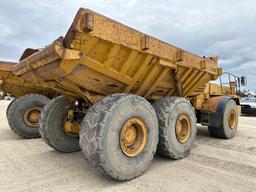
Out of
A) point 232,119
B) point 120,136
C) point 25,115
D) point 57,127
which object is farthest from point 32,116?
point 232,119

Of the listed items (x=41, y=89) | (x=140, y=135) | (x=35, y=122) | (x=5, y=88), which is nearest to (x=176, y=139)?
(x=140, y=135)

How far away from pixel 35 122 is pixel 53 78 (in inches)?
142

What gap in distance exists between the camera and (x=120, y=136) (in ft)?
10.4

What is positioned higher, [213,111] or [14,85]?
[14,85]

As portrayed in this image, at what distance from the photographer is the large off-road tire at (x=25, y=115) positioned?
6263mm

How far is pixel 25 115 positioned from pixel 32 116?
0.21 meters

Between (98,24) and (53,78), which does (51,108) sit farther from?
(98,24)

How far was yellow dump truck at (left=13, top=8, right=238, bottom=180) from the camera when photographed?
2.93 meters

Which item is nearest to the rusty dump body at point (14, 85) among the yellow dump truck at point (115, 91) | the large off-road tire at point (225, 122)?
the yellow dump truck at point (115, 91)

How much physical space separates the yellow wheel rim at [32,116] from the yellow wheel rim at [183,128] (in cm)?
414

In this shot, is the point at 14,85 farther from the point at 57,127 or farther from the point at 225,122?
the point at 225,122

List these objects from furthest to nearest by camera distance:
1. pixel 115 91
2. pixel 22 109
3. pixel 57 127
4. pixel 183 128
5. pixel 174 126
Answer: pixel 22 109
pixel 183 128
pixel 57 127
pixel 174 126
pixel 115 91

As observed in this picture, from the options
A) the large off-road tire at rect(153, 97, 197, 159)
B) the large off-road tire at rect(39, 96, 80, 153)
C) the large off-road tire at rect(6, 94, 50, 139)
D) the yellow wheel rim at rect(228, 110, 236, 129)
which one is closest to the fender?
the yellow wheel rim at rect(228, 110, 236, 129)

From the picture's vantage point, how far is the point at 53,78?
349 cm
